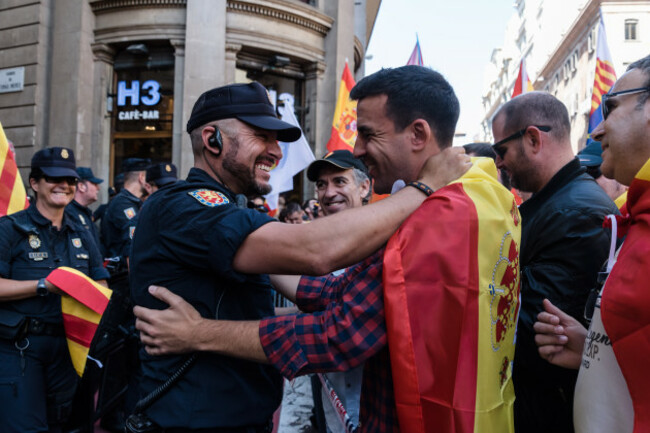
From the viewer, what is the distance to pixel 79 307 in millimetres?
3424

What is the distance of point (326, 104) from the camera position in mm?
13023

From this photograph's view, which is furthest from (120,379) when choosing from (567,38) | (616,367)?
(567,38)

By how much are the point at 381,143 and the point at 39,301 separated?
287 cm

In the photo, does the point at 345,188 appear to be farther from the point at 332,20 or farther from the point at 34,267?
the point at 332,20

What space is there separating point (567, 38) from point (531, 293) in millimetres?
45753

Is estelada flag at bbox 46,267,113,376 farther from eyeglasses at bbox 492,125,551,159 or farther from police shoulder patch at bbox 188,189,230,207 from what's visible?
eyeglasses at bbox 492,125,551,159

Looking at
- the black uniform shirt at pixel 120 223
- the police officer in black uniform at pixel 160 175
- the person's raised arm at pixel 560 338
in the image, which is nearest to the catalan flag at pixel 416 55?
the police officer in black uniform at pixel 160 175

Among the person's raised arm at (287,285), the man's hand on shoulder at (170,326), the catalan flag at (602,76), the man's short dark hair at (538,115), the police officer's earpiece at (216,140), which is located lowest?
the man's hand on shoulder at (170,326)

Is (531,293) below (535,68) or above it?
below

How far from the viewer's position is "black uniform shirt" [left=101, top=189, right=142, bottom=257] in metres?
5.71

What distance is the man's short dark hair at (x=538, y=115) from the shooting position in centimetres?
260

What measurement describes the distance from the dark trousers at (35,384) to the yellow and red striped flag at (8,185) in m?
1.24

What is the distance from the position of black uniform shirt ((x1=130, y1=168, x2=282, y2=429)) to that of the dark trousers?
2120 millimetres

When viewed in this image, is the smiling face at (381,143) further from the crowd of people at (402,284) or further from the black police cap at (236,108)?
the black police cap at (236,108)
